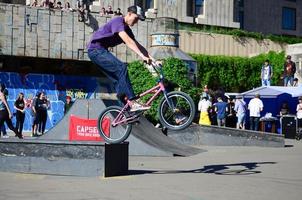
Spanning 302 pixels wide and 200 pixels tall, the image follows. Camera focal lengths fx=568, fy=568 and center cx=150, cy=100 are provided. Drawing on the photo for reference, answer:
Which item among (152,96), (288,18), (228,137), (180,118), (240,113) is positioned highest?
(288,18)

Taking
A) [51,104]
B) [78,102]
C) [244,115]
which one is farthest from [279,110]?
[78,102]

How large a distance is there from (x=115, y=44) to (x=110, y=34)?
8.5 inches

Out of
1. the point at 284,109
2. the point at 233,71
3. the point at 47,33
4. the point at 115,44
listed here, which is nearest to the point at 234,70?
the point at 233,71

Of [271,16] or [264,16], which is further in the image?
[271,16]

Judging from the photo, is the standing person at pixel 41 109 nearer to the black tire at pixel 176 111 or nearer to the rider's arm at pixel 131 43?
A: the black tire at pixel 176 111

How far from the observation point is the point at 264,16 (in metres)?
53.0

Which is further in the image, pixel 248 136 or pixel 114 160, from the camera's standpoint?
pixel 248 136

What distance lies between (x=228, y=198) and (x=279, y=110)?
62.0 feet

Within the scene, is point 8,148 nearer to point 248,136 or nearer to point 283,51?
point 248,136

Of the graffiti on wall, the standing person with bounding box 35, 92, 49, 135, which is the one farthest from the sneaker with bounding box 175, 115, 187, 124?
the graffiti on wall

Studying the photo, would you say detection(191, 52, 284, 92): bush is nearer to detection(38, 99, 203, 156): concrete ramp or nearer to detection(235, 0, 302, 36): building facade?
detection(235, 0, 302, 36): building facade

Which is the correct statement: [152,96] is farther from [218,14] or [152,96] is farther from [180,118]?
[218,14]

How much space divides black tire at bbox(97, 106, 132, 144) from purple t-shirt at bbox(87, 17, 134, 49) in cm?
120

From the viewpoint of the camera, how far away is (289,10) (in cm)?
5628
